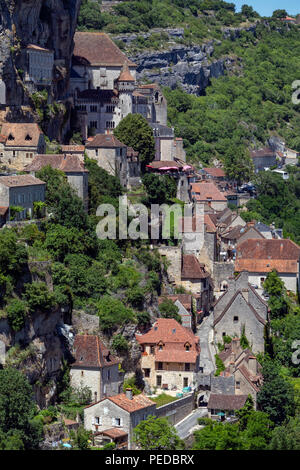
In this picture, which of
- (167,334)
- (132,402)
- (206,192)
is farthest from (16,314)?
(206,192)

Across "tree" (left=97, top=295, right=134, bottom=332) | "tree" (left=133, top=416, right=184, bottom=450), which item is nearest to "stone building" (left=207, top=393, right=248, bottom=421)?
"tree" (left=133, top=416, right=184, bottom=450)

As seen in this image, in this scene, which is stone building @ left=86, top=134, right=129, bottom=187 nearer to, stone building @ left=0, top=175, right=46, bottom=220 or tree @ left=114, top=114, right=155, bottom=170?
tree @ left=114, top=114, right=155, bottom=170

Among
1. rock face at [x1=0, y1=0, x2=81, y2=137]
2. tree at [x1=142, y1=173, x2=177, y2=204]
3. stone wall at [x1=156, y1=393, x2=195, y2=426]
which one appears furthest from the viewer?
tree at [x1=142, y1=173, x2=177, y2=204]

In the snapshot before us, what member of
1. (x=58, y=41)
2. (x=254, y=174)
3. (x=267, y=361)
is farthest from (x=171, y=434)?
(x=254, y=174)

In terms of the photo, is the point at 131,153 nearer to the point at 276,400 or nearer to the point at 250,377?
the point at 250,377

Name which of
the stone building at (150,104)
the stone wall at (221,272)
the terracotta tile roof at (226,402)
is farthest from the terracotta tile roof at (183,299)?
the stone building at (150,104)

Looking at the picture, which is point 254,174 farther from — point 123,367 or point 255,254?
point 123,367
